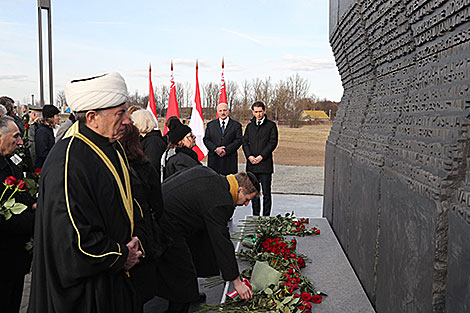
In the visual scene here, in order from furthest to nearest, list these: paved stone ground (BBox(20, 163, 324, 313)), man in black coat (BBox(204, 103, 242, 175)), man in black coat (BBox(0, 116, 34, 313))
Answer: man in black coat (BBox(204, 103, 242, 175))
paved stone ground (BBox(20, 163, 324, 313))
man in black coat (BBox(0, 116, 34, 313))

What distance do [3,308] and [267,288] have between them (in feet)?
6.18

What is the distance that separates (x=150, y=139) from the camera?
5000 mm

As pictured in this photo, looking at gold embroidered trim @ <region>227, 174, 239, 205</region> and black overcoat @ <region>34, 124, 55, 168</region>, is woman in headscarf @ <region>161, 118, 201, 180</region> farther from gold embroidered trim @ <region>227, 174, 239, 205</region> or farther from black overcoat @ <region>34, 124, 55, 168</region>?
black overcoat @ <region>34, 124, 55, 168</region>

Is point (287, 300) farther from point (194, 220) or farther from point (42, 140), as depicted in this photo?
point (42, 140)

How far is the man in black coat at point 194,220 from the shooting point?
3.19 m

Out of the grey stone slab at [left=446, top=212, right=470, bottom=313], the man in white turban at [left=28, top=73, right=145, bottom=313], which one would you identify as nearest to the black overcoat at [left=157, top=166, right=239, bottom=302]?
the man in white turban at [left=28, top=73, right=145, bottom=313]

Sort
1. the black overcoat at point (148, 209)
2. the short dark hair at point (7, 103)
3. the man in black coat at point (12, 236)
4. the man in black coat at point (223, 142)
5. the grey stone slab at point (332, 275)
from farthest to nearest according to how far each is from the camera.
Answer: the man in black coat at point (223, 142) < the short dark hair at point (7, 103) < the grey stone slab at point (332, 275) < the man in black coat at point (12, 236) < the black overcoat at point (148, 209)

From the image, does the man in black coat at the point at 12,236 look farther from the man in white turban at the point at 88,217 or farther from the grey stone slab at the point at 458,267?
the grey stone slab at the point at 458,267

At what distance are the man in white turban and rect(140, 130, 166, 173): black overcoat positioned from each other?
255 cm

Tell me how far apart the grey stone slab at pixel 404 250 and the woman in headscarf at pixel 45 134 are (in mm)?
5541

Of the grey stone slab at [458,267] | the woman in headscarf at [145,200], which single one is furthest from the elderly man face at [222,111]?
the grey stone slab at [458,267]

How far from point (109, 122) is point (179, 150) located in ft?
8.19

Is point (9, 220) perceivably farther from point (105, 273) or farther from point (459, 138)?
point (459, 138)

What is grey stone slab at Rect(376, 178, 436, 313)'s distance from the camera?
2.09 metres
